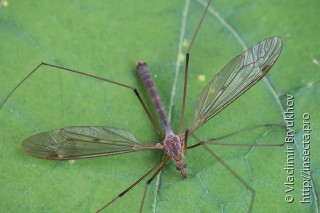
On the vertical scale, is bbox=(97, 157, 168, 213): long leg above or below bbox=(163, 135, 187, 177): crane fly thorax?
below

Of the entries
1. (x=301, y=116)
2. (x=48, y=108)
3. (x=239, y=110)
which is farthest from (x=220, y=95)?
(x=48, y=108)

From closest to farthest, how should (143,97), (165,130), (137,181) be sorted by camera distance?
(137,181), (165,130), (143,97)

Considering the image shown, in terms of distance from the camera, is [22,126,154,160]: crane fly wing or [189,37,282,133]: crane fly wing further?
[189,37,282,133]: crane fly wing

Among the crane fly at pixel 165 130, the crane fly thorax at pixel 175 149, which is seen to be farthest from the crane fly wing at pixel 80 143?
the crane fly thorax at pixel 175 149

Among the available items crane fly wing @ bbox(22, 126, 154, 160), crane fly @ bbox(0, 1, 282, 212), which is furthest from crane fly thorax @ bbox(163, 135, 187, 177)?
crane fly wing @ bbox(22, 126, 154, 160)

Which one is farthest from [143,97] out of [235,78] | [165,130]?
[235,78]

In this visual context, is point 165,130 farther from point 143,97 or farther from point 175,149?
point 143,97

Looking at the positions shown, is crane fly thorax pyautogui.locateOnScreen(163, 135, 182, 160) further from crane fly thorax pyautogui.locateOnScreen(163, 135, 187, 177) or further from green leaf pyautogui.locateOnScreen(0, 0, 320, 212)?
green leaf pyautogui.locateOnScreen(0, 0, 320, 212)
